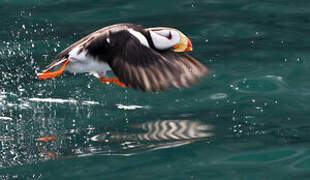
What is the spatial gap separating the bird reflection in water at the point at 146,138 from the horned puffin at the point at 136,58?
0.47 meters

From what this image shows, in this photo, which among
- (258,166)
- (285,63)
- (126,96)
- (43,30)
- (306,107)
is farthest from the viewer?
(43,30)

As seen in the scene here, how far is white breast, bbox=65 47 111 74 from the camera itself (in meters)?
6.80

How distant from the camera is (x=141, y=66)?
6219 mm

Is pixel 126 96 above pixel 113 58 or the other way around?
the other way around

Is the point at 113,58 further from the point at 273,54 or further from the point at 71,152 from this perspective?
the point at 273,54

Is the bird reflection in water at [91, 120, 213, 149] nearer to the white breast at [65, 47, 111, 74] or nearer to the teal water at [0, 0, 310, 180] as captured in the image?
the teal water at [0, 0, 310, 180]

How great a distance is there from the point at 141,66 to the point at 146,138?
85 centimetres

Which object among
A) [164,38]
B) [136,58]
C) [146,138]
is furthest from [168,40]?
[146,138]

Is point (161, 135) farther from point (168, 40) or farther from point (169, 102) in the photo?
point (169, 102)

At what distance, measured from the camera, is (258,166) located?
20.5ft

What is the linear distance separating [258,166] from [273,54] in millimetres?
3148

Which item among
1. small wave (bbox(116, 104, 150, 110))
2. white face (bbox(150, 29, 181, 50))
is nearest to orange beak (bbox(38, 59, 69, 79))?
white face (bbox(150, 29, 181, 50))

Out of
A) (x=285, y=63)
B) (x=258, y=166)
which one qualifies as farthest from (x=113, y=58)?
(x=285, y=63)

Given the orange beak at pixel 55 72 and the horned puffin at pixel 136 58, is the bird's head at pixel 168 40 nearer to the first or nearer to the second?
the horned puffin at pixel 136 58
